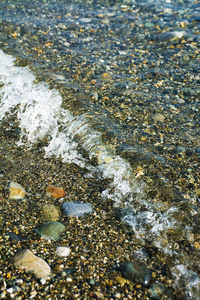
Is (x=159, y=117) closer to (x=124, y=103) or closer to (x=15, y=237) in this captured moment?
(x=124, y=103)

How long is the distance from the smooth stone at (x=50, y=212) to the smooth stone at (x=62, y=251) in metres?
0.38

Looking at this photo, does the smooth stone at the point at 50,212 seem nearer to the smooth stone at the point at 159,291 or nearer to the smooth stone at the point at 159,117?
the smooth stone at the point at 159,291

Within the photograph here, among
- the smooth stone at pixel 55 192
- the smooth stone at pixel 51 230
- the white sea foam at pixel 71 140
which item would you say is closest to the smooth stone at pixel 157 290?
the white sea foam at pixel 71 140

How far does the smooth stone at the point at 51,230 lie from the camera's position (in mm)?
2574

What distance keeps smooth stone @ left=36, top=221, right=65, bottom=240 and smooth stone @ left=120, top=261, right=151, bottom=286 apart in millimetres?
600

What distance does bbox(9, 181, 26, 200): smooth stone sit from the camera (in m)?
2.98

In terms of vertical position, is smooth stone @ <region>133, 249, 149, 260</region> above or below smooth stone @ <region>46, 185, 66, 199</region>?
below

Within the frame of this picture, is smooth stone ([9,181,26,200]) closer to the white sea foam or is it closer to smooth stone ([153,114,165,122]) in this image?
the white sea foam

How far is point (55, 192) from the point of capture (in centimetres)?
314

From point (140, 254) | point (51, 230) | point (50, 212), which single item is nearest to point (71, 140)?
point (50, 212)

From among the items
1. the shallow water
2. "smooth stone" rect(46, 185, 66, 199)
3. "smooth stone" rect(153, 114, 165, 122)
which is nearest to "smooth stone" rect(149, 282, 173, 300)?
the shallow water

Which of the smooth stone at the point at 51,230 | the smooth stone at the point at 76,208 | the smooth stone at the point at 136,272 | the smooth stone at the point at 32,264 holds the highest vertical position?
the smooth stone at the point at 32,264

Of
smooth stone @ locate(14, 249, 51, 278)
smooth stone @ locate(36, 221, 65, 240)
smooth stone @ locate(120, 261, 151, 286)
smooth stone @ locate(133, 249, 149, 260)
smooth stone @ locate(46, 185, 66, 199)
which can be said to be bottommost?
smooth stone @ locate(133, 249, 149, 260)

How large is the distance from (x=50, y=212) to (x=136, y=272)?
3.12 feet
